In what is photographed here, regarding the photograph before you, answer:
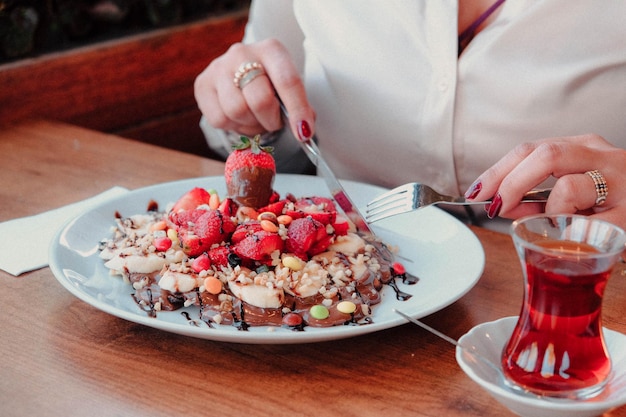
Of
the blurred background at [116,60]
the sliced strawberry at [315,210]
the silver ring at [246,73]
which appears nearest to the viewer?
the sliced strawberry at [315,210]

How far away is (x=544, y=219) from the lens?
82 centimetres

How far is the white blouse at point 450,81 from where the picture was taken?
1416 mm

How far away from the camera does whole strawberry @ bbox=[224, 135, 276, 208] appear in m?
1.24

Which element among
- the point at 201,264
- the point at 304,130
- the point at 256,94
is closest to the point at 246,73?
the point at 256,94

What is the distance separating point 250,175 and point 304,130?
0.25 meters

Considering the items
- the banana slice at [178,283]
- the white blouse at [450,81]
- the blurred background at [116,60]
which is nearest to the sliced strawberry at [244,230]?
the banana slice at [178,283]

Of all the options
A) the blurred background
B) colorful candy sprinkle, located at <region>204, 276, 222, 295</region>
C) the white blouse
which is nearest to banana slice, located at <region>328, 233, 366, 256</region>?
colorful candy sprinkle, located at <region>204, 276, 222, 295</region>

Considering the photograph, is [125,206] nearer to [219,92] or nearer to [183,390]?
[219,92]

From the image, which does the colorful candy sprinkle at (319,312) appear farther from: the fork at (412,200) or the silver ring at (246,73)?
the silver ring at (246,73)

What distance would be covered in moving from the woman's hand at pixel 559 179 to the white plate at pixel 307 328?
0.12 metres

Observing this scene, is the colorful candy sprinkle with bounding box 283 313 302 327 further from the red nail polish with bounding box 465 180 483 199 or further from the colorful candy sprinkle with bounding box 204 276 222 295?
the red nail polish with bounding box 465 180 483 199

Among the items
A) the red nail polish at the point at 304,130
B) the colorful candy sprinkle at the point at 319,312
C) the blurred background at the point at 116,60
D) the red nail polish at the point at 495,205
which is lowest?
the blurred background at the point at 116,60

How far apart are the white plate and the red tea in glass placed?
194 mm

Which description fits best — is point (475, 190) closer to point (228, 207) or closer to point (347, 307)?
point (347, 307)
